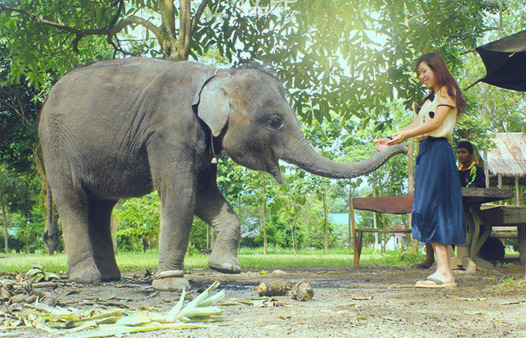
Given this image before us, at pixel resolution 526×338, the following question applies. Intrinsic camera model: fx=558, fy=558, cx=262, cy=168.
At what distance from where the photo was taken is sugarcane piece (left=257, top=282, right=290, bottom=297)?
437 cm

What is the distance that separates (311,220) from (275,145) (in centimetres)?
2649

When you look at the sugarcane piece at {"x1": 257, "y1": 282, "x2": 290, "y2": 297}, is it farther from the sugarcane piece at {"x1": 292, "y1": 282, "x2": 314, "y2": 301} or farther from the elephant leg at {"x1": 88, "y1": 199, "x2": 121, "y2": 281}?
the elephant leg at {"x1": 88, "y1": 199, "x2": 121, "y2": 281}

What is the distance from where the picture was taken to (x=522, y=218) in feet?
25.4

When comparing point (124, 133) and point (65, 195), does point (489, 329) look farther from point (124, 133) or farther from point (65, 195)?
point (65, 195)

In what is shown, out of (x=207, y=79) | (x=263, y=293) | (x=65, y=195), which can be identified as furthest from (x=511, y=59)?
(x=65, y=195)

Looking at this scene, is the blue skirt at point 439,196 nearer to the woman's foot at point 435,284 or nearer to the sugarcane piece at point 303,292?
the woman's foot at point 435,284

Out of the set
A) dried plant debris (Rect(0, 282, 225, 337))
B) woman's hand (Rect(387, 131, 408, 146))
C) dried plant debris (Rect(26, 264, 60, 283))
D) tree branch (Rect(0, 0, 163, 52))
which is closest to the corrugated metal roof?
tree branch (Rect(0, 0, 163, 52))

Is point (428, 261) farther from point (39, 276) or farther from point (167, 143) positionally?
point (39, 276)

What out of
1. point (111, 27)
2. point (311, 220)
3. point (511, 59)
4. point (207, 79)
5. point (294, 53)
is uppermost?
point (111, 27)

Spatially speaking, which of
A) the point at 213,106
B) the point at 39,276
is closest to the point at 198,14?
the point at 213,106

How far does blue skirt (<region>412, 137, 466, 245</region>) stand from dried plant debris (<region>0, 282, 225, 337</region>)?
2351 millimetres

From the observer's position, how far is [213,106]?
16.0 ft

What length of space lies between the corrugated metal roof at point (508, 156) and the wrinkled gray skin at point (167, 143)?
2078 centimetres

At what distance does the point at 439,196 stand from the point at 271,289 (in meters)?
1.75
